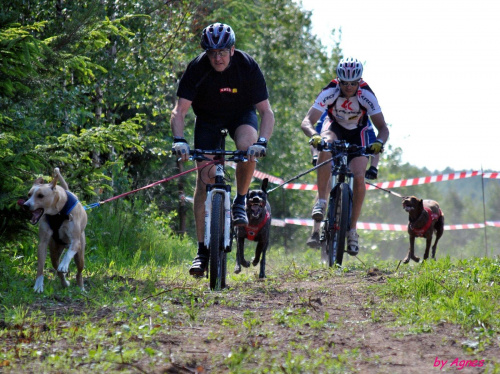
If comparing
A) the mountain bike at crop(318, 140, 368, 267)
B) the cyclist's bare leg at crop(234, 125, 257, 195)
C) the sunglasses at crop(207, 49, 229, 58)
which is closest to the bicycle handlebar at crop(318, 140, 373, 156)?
the mountain bike at crop(318, 140, 368, 267)

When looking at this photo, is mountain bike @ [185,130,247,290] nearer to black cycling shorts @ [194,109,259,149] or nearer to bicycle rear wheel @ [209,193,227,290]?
bicycle rear wheel @ [209,193,227,290]

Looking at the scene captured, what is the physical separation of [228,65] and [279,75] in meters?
23.1

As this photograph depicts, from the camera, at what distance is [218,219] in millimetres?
6414

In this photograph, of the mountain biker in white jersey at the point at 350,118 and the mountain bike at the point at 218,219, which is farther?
the mountain biker in white jersey at the point at 350,118

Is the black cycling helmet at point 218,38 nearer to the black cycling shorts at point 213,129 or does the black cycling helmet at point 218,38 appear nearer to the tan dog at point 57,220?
the black cycling shorts at point 213,129

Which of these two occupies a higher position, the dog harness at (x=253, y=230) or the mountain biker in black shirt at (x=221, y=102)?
the mountain biker in black shirt at (x=221, y=102)

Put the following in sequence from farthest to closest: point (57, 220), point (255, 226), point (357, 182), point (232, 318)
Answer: point (255, 226), point (357, 182), point (57, 220), point (232, 318)

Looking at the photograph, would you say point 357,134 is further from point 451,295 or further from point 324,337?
point 324,337

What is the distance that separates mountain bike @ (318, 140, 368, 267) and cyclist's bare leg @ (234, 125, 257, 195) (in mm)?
1387

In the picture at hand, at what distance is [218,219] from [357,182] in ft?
8.66


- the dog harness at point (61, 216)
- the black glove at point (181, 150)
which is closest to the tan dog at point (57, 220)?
the dog harness at point (61, 216)

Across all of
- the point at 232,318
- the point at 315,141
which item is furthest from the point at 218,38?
the point at 232,318

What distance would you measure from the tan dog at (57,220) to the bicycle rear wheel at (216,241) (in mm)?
1363

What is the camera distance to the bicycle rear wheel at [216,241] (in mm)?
6367
